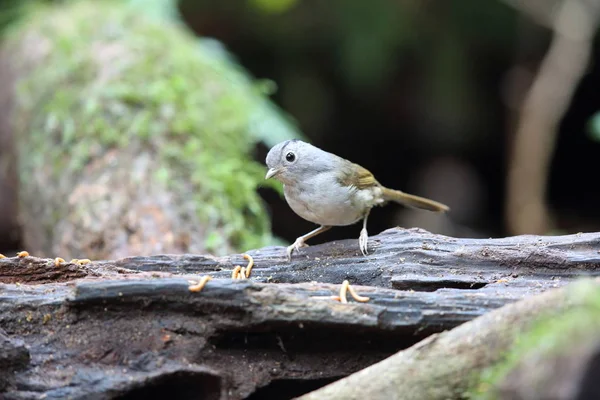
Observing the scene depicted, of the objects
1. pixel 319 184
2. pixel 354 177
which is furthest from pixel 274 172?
pixel 354 177

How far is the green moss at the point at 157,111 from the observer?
574 cm

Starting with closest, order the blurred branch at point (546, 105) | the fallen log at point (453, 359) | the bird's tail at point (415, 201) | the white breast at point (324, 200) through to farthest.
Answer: the fallen log at point (453, 359) < the white breast at point (324, 200) < the bird's tail at point (415, 201) < the blurred branch at point (546, 105)

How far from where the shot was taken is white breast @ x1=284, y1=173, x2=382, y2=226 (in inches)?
164

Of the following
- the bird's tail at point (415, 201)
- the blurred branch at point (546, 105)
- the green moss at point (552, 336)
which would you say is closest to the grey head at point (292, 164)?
the bird's tail at point (415, 201)

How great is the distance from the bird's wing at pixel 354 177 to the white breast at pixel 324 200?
5 cm

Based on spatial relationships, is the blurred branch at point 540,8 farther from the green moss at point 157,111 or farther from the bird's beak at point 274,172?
the bird's beak at point 274,172

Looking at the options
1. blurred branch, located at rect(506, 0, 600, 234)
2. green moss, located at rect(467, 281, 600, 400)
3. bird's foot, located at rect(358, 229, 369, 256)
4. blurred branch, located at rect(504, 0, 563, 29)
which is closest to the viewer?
green moss, located at rect(467, 281, 600, 400)

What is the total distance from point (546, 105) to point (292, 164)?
4.76 m

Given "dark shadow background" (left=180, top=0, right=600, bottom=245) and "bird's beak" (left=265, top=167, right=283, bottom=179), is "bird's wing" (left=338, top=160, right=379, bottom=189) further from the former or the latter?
"dark shadow background" (left=180, top=0, right=600, bottom=245)

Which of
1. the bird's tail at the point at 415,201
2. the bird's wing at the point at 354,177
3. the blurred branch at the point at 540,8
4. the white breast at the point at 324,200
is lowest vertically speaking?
A: the white breast at the point at 324,200

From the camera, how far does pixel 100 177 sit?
221 inches

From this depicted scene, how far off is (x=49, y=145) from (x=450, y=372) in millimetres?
4795

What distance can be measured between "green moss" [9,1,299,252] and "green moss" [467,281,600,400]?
3.15 m

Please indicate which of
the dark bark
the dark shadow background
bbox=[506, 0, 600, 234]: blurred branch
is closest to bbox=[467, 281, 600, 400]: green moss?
the dark bark
